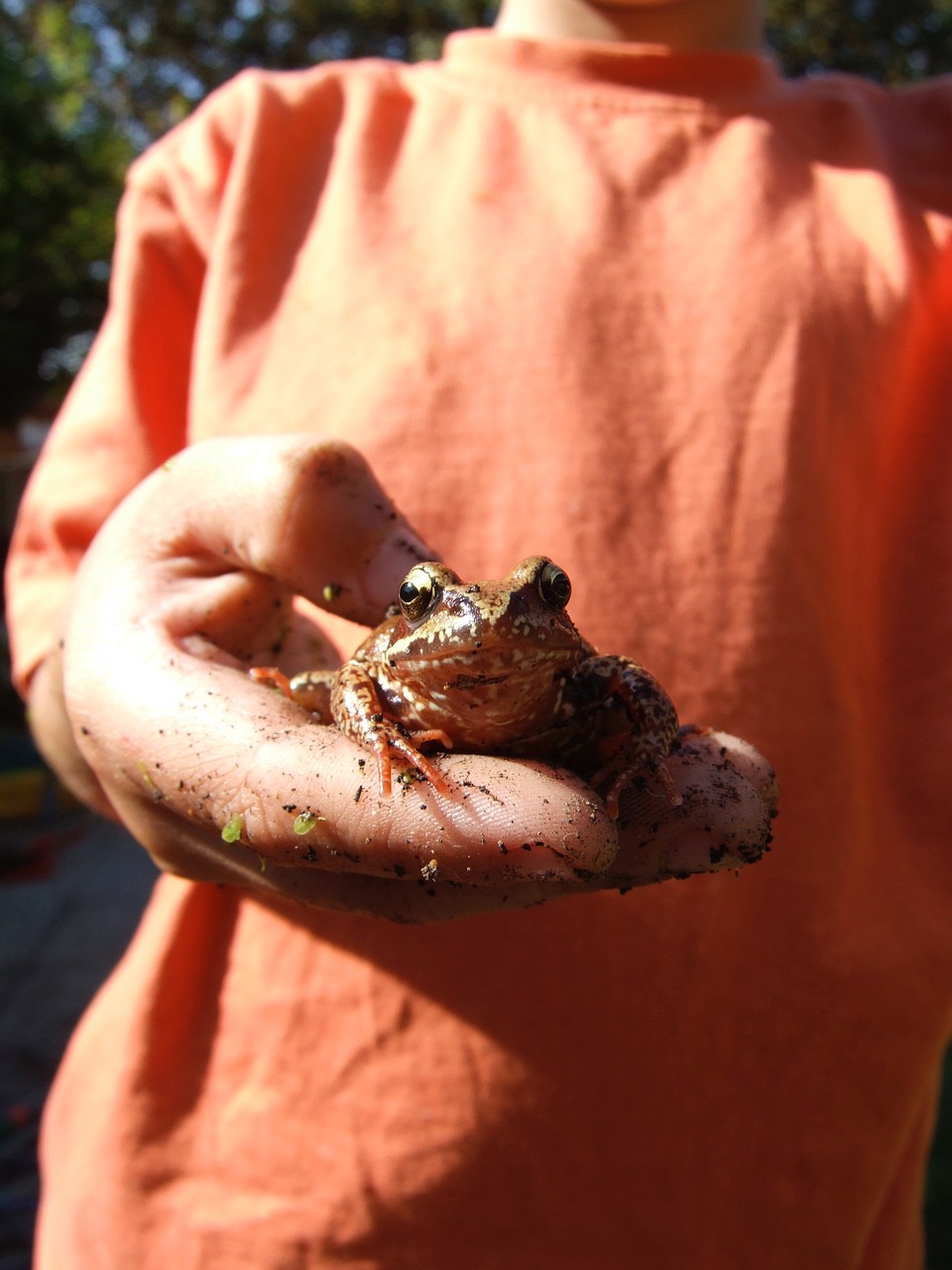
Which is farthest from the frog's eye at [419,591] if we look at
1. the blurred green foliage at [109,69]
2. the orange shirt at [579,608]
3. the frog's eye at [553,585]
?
the blurred green foliage at [109,69]

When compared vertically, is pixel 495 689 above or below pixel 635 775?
above

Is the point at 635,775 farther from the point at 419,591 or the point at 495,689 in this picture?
the point at 419,591

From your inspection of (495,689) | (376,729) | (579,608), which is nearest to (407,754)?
(376,729)

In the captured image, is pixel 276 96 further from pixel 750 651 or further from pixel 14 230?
pixel 14 230

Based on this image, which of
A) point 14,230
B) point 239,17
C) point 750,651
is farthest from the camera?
point 239,17

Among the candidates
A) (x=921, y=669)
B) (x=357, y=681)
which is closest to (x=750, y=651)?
(x=921, y=669)

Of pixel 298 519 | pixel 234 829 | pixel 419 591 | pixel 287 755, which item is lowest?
pixel 234 829
